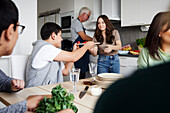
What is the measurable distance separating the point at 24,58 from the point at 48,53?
1.06ft

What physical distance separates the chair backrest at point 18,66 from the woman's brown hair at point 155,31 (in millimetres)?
1246

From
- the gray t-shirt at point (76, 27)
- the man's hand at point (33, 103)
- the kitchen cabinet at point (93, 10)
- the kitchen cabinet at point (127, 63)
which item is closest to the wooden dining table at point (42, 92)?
the man's hand at point (33, 103)

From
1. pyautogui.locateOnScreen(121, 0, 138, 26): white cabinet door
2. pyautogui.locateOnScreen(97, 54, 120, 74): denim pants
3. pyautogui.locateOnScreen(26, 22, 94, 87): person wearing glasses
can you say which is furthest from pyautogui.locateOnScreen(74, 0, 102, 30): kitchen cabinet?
pyautogui.locateOnScreen(26, 22, 94, 87): person wearing glasses

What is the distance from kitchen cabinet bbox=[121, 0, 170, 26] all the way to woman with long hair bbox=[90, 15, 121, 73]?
1118mm

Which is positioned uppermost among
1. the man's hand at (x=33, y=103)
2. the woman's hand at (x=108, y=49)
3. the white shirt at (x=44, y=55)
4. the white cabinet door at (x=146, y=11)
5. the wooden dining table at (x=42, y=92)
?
the white cabinet door at (x=146, y=11)

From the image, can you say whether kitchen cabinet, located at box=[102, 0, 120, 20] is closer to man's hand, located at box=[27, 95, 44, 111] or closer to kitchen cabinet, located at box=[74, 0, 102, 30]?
kitchen cabinet, located at box=[74, 0, 102, 30]

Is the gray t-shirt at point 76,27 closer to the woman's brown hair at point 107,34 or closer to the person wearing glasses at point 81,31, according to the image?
the person wearing glasses at point 81,31

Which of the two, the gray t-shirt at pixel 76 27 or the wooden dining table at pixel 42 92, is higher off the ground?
the gray t-shirt at pixel 76 27

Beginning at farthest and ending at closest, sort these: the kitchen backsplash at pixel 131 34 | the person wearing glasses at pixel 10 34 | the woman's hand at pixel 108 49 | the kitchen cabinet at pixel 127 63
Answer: the kitchen backsplash at pixel 131 34
the kitchen cabinet at pixel 127 63
the woman's hand at pixel 108 49
the person wearing glasses at pixel 10 34

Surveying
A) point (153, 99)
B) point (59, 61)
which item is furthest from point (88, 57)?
point (153, 99)

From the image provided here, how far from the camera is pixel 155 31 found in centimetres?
152

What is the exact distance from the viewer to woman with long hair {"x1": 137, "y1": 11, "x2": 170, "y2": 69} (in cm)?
149

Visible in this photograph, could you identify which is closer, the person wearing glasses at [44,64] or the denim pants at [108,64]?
the person wearing glasses at [44,64]

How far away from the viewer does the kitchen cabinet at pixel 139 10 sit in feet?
10.7
